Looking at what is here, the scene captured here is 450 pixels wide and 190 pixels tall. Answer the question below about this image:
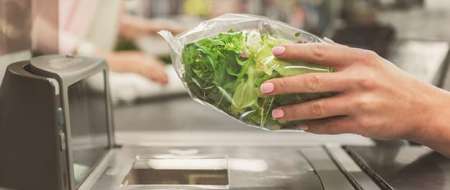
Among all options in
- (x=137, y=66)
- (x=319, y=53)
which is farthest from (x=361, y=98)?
(x=137, y=66)

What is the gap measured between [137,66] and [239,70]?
2.41 feet

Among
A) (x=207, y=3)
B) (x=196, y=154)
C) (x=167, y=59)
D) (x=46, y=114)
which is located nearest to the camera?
(x=46, y=114)

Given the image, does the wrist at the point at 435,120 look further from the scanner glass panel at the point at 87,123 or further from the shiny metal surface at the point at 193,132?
the scanner glass panel at the point at 87,123

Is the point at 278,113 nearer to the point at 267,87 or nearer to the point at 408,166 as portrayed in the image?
the point at 267,87

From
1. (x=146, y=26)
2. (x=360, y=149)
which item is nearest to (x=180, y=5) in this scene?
(x=146, y=26)

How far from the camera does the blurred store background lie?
0.92 metres

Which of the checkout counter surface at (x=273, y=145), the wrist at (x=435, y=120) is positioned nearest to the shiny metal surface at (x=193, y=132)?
the checkout counter surface at (x=273, y=145)

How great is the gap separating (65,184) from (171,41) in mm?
196

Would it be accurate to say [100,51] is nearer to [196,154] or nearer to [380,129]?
[196,154]

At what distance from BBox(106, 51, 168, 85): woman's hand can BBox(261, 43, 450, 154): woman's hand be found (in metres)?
0.70

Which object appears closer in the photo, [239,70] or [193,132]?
[239,70]

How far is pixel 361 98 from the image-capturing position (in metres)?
0.68

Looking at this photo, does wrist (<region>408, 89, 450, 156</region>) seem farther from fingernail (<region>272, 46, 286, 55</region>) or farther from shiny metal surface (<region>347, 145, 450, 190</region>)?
fingernail (<region>272, 46, 286, 55</region>)

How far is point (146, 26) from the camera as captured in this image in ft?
5.50
